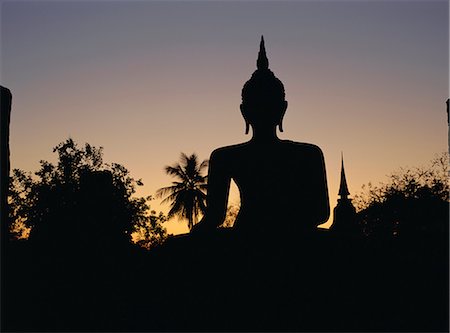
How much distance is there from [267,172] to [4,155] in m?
4.55

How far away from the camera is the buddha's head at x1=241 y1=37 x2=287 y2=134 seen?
6984 millimetres

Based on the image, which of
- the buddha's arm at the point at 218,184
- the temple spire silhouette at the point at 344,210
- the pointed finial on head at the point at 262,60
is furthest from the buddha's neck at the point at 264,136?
the temple spire silhouette at the point at 344,210

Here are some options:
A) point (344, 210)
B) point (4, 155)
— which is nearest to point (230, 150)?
point (4, 155)

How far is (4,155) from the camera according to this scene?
944 centimetres

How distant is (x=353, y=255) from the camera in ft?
17.4

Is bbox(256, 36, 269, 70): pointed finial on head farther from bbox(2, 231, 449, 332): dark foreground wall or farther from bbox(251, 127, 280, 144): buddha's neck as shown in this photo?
bbox(2, 231, 449, 332): dark foreground wall

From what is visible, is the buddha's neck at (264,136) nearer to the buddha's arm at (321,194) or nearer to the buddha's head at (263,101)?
the buddha's head at (263,101)

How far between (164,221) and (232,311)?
138ft

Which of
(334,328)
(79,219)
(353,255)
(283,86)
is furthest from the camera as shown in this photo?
(79,219)

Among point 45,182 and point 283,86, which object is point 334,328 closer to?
point 283,86

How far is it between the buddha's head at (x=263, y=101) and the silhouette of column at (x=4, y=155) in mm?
3787

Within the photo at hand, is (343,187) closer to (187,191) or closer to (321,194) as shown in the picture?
(187,191)

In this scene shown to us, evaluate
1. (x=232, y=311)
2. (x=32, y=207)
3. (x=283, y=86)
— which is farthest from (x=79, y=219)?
(x=32, y=207)

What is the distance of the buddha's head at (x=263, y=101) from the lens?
6.98 m
